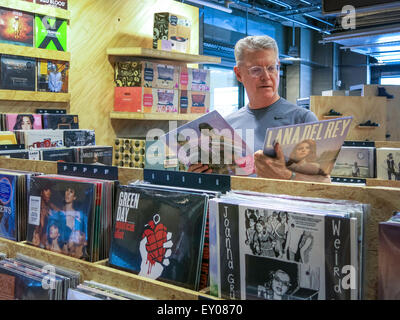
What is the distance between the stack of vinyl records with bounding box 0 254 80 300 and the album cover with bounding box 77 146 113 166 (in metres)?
0.92

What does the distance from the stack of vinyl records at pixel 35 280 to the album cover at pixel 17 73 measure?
2.62 metres

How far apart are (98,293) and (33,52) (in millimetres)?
3114

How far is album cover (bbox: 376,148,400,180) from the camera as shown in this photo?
2996mm

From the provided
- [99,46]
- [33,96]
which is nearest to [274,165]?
[33,96]

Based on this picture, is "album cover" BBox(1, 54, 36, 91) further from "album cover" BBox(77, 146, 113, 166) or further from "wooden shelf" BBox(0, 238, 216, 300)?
"wooden shelf" BBox(0, 238, 216, 300)

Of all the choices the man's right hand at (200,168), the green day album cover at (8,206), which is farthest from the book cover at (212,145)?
the green day album cover at (8,206)

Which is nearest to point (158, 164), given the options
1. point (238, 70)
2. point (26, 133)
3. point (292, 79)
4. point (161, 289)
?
point (26, 133)

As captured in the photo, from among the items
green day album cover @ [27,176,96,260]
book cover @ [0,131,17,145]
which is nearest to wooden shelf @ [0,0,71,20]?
book cover @ [0,131,17,145]

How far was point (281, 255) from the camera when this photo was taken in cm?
106

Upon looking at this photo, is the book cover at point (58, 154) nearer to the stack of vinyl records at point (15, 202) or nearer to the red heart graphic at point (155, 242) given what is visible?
the stack of vinyl records at point (15, 202)

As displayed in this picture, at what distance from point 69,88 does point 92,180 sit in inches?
120

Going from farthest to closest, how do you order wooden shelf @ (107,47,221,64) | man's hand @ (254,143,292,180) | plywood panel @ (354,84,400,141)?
plywood panel @ (354,84,400,141) < wooden shelf @ (107,47,221,64) < man's hand @ (254,143,292,180)

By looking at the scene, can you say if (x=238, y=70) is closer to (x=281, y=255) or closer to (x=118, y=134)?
(x=281, y=255)

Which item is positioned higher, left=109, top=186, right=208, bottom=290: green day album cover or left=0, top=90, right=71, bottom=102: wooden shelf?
left=0, top=90, right=71, bottom=102: wooden shelf
